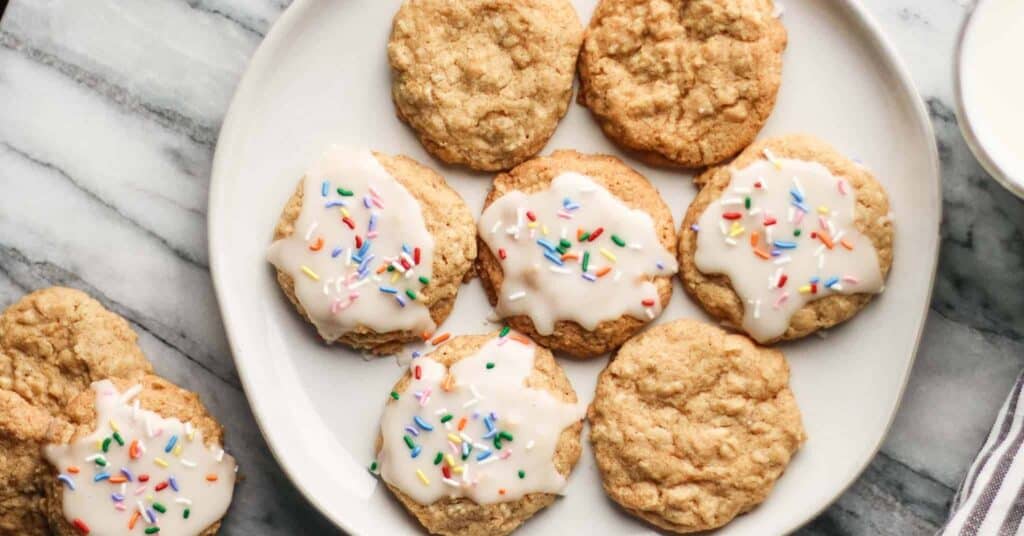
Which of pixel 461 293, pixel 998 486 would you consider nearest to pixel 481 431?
pixel 461 293

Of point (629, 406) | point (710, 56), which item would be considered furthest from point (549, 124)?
point (629, 406)

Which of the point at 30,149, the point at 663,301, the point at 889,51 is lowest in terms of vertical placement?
the point at 30,149

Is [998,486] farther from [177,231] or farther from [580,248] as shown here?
[177,231]

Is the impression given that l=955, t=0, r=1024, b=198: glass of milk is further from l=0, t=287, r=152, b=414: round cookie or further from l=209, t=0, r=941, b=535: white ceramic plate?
Result: l=0, t=287, r=152, b=414: round cookie

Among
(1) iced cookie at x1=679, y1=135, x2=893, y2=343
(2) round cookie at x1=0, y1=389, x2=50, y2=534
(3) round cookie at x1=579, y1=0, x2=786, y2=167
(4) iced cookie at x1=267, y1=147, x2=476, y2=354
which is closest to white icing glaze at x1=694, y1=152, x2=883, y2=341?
(1) iced cookie at x1=679, y1=135, x2=893, y2=343

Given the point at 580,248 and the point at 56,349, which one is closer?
the point at 580,248

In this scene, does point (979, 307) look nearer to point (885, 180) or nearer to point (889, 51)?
point (885, 180)

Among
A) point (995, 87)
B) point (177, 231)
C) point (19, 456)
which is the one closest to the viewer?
point (995, 87)
